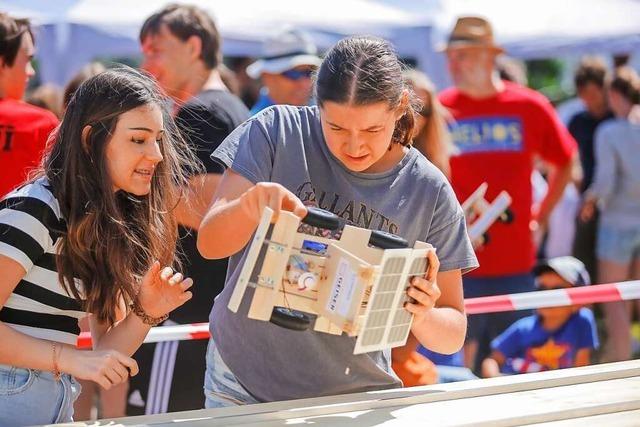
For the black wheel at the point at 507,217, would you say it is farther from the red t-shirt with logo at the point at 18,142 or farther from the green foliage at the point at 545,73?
the green foliage at the point at 545,73

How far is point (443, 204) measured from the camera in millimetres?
2480

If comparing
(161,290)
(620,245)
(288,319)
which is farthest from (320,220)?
(620,245)

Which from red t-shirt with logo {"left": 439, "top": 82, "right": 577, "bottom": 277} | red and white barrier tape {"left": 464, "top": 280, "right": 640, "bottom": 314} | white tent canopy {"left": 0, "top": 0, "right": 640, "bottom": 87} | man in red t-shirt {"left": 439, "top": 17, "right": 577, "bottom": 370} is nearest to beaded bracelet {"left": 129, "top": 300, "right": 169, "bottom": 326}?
red and white barrier tape {"left": 464, "top": 280, "right": 640, "bottom": 314}

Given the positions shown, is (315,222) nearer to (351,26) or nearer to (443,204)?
(443,204)

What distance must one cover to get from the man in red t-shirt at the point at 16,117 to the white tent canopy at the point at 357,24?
3.01 meters

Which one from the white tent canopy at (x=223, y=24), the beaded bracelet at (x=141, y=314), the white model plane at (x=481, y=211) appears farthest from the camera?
the white tent canopy at (x=223, y=24)

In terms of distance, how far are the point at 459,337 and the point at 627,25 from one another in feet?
23.7

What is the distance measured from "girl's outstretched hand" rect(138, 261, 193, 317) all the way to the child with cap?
2.96 meters

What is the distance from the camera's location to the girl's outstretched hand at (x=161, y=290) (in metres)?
2.35

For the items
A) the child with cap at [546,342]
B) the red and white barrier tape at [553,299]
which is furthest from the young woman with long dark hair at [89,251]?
the child with cap at [546,342]

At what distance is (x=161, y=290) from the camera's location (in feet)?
7.78

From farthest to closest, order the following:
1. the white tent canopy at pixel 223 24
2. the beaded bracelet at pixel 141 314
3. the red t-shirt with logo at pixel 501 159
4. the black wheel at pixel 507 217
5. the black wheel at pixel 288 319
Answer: the white tent canopy at pixel 223 24, the red t-shirt with logo at pixel 501 159, the black wheel at pixel 507 217, the beaded bracelet at pixel 141 314, the black wheel at pixel 288 319

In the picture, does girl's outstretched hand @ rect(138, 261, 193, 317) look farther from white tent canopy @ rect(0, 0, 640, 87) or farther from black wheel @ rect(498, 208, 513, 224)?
white tent canopy @ rect(0, 0, 640, 87)

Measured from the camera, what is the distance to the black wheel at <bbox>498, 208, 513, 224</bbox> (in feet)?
17.7
